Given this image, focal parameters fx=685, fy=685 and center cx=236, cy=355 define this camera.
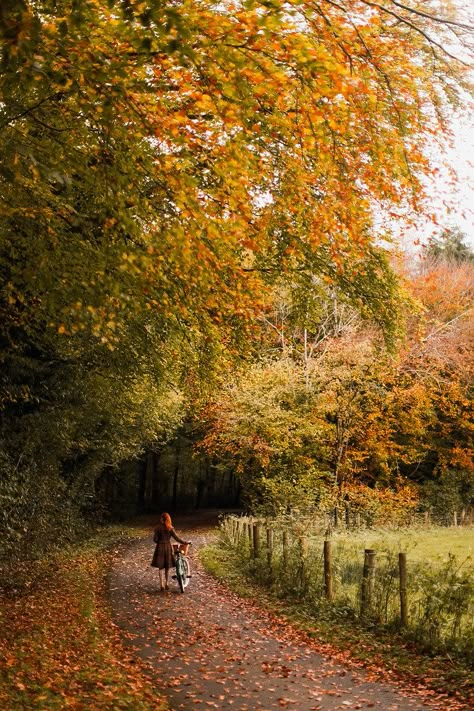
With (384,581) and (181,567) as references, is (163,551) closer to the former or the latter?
(181,567)

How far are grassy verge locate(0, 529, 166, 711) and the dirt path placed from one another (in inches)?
14.5

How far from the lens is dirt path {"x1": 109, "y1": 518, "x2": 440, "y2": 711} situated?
7.82 metres

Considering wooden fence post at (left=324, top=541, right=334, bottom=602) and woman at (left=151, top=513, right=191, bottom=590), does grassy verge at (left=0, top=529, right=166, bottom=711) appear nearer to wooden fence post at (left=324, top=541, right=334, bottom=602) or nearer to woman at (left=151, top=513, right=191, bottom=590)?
woman at (left=151, top=513, right=191, bottom=590)

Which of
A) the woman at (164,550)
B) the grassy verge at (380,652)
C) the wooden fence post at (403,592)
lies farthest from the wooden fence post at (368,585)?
the woman at (164,550)

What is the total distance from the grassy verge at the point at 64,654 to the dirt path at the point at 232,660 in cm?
37

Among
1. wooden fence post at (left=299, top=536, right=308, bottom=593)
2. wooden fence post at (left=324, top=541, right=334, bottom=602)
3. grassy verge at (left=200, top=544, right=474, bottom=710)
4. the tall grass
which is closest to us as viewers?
grassy verge at (left=200, top=544, right=474, bottom=710)

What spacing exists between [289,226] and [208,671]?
6402 millimetres

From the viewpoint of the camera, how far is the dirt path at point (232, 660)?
25.7 ft

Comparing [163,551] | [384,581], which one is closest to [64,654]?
[384,581]

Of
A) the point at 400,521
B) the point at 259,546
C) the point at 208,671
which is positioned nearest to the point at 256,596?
the point at 259,546

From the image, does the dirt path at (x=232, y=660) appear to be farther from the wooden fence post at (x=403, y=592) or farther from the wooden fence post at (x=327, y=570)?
the wooden fence post at (x=403, y=592)

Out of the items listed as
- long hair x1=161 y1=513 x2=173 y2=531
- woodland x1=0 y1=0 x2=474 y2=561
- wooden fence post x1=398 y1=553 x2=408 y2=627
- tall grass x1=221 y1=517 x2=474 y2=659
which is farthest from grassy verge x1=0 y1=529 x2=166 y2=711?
wooden fence post x1=398 y1=553 x2=408 y2=627

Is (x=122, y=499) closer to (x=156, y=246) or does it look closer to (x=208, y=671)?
(x=208, y=671)

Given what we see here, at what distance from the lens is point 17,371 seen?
1512cm
